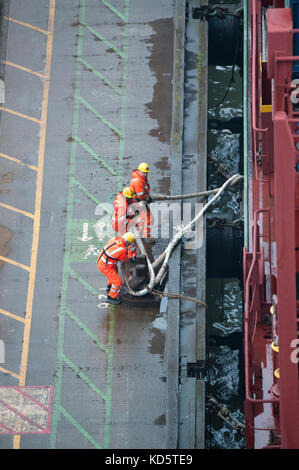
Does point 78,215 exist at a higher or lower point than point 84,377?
higher

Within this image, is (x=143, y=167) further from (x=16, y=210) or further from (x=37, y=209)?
(x=16, y=210)

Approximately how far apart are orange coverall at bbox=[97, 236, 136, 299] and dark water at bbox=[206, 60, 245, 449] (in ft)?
10.5

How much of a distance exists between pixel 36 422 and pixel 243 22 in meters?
11.9

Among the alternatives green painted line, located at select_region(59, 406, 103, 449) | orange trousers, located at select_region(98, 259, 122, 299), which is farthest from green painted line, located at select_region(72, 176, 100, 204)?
green painted line, located at select_region(59, 406, 103, 449)

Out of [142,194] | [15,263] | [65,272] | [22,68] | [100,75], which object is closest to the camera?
[142,194]

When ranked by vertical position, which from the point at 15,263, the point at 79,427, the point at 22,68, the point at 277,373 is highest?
the point at 22,68

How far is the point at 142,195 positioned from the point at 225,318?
13.5 ft

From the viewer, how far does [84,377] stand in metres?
16.2

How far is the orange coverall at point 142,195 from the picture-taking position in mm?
17203

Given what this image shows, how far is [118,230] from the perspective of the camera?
1730 cm

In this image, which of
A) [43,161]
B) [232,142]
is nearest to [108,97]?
[43,161]

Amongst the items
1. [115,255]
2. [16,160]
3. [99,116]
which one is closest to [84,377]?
[115,255]

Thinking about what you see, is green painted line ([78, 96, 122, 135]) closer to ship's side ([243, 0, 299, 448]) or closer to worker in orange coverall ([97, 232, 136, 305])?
ship's side ([243, 0, 299, 448])

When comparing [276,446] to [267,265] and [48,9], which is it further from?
[48,9]
